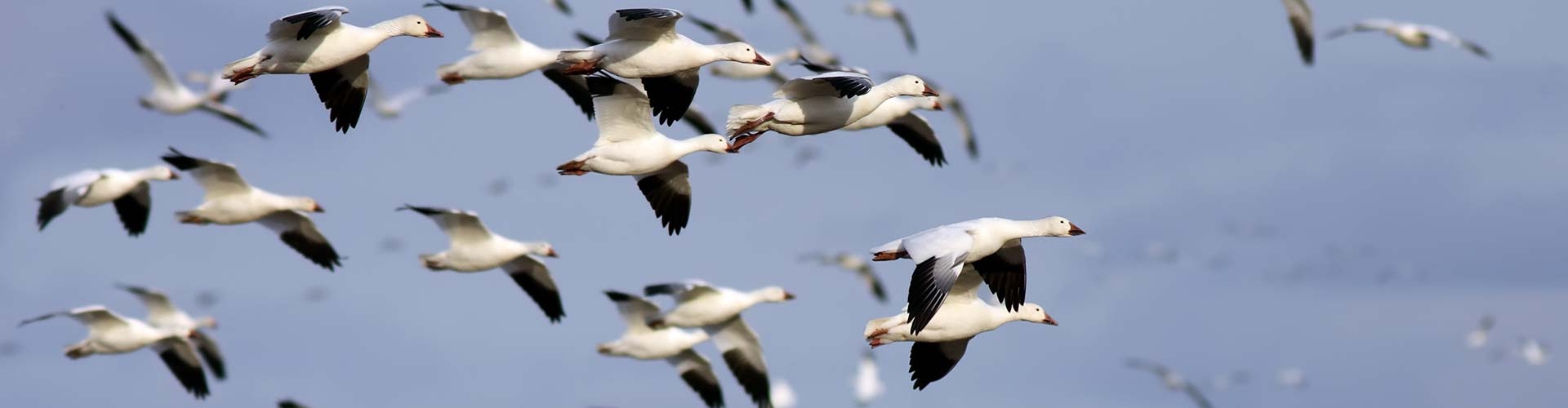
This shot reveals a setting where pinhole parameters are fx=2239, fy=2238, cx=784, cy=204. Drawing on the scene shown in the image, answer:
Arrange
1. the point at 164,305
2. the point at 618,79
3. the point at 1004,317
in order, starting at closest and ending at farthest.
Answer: the point at 1004,317 → the point at 618,79 → the point at 164,305

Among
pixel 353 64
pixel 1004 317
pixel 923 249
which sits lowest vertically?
pixel 1004 317

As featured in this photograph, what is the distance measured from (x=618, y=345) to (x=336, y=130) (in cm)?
635

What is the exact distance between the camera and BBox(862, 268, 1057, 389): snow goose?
1284cm

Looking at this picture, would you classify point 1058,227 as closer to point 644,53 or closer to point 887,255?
point 887,255

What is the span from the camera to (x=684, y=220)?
48.6ft

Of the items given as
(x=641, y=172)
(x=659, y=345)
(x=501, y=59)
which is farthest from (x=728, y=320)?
(x=641, y=172)

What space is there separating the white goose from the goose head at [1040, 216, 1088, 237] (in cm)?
644

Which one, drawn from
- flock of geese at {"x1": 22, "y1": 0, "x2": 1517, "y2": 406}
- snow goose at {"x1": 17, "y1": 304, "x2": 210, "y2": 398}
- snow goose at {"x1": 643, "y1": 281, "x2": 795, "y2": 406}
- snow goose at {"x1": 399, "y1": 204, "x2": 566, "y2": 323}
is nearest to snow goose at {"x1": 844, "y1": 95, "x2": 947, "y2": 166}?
flock of geese at {"x1": 22, "y1": 0, "x2": 1517, "y2": 406}

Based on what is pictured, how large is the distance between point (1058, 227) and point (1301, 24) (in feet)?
20.2

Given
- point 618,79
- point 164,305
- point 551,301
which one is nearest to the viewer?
point 618,79

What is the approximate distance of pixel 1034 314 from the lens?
45.6 ft

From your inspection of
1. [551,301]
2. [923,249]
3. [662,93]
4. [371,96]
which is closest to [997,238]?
[923,249]

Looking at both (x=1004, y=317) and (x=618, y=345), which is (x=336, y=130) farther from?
(x=618, y=345)

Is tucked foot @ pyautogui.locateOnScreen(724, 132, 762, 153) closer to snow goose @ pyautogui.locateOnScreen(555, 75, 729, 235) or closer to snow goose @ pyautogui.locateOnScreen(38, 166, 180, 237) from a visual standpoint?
snow goose @ pyautogui.locateOnScreen(555, 75, 729, 235)
